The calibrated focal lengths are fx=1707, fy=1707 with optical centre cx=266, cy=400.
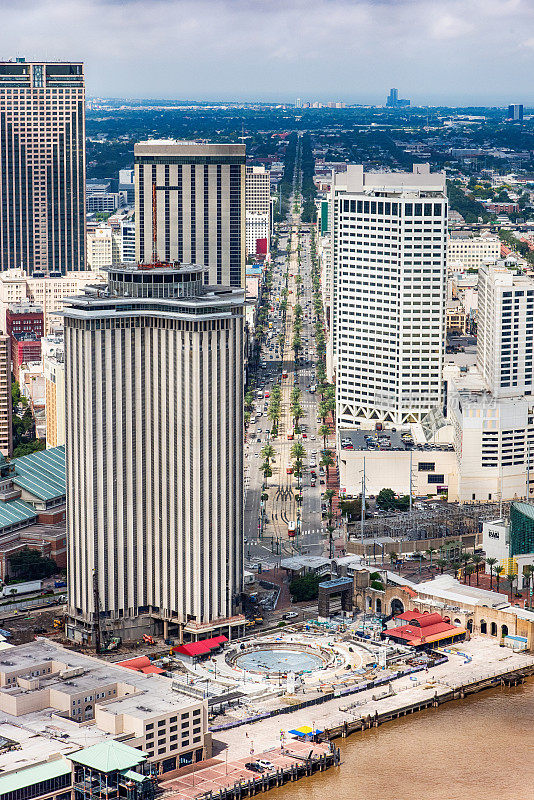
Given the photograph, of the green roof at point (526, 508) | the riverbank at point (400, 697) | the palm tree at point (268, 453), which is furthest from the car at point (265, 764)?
the palm tree at point (268, 453)

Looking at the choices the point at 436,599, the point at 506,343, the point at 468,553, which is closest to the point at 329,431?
the point at 506,343

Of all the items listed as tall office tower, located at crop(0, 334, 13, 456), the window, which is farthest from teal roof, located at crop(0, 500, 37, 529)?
the window

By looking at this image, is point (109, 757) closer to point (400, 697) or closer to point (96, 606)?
point (400, 697)

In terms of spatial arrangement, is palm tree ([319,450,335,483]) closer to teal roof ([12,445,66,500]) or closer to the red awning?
teal roof ([12,445,66,500])

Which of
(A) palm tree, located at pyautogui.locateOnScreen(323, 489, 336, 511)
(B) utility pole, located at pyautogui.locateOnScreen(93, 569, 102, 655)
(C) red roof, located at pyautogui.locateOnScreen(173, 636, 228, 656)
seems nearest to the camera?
(C) red roof, located at pyautogui.locateOnScreen(173, 636, 228, 656)

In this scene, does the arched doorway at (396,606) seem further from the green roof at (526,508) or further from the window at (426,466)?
the window at (426,466)

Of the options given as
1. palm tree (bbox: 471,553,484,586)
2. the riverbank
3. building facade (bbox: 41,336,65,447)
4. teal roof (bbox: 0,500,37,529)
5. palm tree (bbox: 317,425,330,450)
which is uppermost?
building facade (bbox: 41,336,65,447)

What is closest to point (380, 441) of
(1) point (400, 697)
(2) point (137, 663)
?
(1) point (400, 697)
